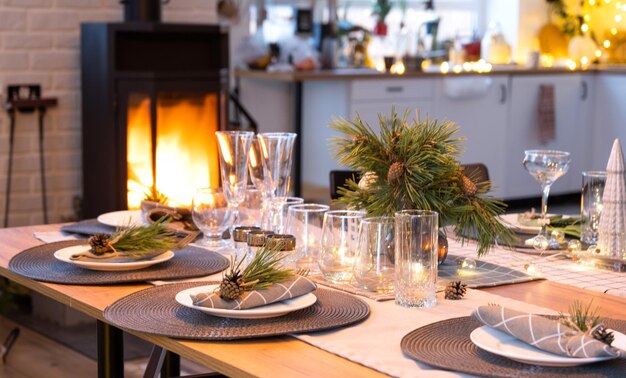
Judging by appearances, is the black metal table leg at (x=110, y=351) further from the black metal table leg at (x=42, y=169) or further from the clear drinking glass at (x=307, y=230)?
the black metal table leg at (x=42, y=169)

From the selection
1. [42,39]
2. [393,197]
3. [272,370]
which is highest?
[42,39]

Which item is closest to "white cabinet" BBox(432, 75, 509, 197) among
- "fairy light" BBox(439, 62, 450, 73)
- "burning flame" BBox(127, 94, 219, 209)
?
"fairy light" BBox(439, 62, 450, 73)

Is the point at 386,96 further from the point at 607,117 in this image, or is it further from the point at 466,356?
the point at 466,356

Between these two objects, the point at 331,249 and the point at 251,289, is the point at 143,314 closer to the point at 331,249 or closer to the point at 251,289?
the point at 251,289

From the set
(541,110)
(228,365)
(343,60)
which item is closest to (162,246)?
(228,365)

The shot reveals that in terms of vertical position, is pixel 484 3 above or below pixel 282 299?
above

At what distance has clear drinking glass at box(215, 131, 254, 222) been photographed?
2105 millimetres

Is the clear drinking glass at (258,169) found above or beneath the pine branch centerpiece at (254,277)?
above

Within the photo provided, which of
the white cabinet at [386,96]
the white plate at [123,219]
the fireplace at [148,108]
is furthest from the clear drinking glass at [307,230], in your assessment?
the white cabinet at [386,96]

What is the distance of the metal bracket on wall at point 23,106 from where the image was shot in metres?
4.14

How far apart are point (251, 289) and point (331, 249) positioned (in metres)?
0.27

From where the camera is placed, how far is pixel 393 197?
1896 mm

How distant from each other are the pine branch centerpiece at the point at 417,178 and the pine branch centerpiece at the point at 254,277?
331mm

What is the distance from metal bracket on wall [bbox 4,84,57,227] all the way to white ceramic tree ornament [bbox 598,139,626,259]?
8.94ft
